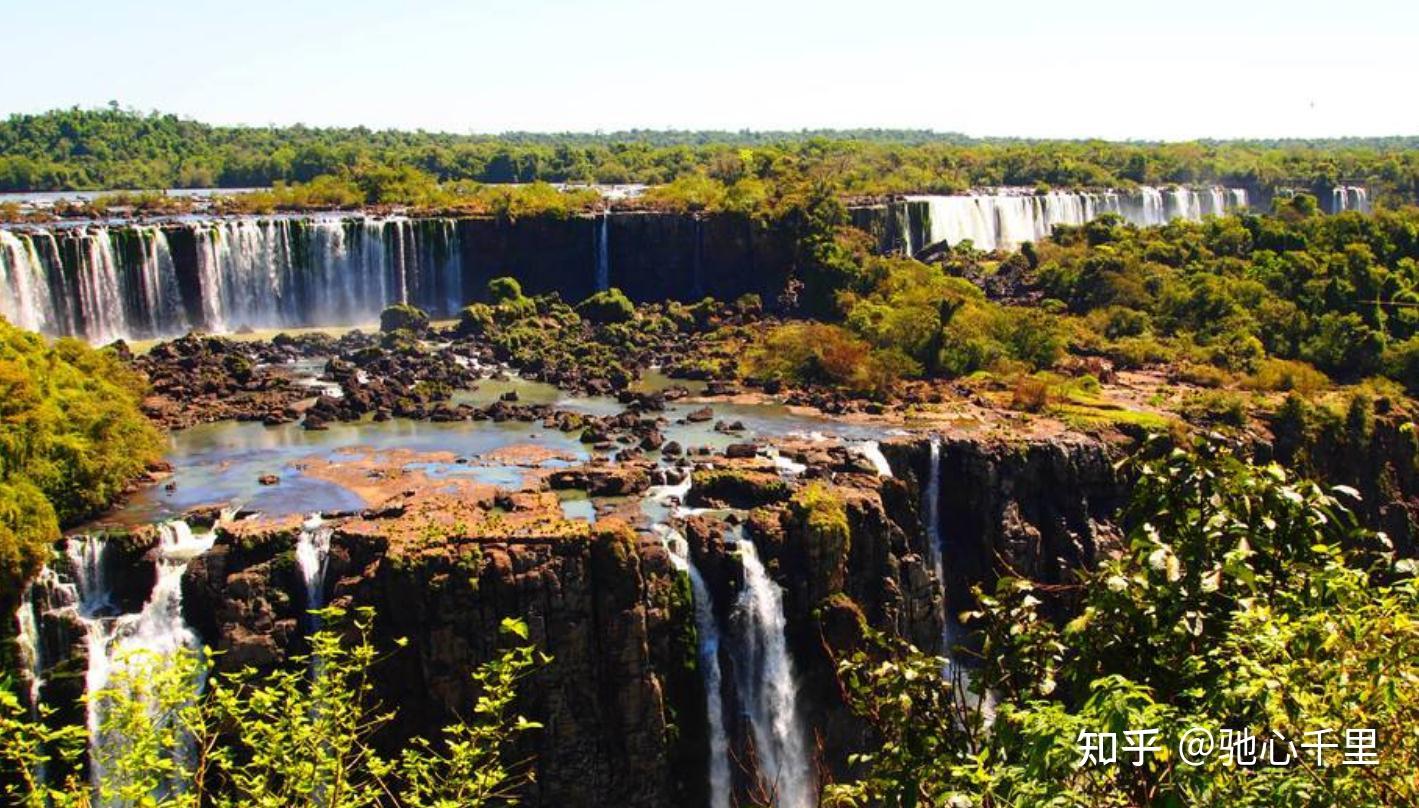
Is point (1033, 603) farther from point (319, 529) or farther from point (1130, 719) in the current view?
point (319, 529)

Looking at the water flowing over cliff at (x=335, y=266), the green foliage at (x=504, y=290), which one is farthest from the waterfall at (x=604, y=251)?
the green foliage at (x=504, y=290)

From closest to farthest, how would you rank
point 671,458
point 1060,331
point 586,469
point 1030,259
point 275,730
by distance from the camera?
point 275,730 < point 586,469 < point 671,458 < point 1060,331 < point 1030,259

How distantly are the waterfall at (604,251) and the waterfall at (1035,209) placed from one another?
2016 centimetres

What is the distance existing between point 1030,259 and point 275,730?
218 ft

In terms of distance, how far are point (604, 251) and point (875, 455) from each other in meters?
32.4

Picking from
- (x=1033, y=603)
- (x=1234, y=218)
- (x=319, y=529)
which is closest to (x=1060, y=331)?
(x=1234, y=218)

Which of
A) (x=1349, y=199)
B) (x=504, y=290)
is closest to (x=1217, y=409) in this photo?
(x=504, y=290)

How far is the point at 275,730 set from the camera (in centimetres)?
1212

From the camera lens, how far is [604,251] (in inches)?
2776

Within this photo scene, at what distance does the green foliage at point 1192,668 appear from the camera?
9.04 m

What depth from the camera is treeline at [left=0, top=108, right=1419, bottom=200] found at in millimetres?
105625

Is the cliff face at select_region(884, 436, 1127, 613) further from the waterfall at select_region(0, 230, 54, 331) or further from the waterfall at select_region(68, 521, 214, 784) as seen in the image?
the waterfall at select_region(0, 230, 54, 331)

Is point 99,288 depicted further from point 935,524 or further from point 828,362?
point 935,524

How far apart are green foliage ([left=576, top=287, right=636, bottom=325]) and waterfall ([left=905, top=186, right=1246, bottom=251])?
23.1m
